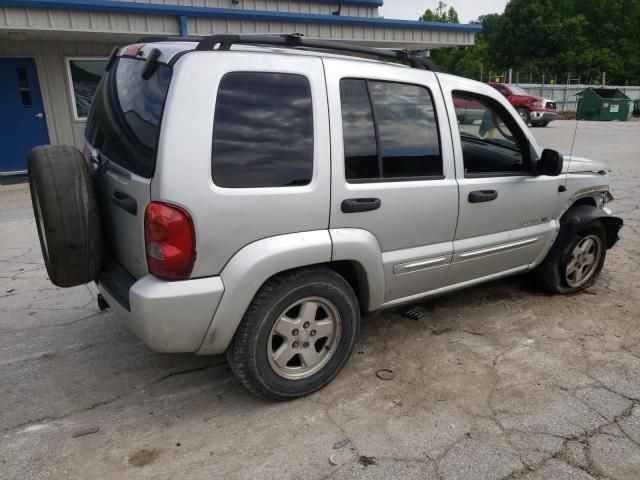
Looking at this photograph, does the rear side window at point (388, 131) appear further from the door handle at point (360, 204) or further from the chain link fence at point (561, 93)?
the chain link fence at point (561, 93)

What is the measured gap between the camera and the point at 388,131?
9.94ft

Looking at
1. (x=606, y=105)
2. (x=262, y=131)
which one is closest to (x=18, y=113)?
(x=262, y=131)

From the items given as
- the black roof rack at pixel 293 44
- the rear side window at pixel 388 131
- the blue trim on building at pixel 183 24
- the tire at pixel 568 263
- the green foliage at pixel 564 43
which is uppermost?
the green foliage at pixel 564 43

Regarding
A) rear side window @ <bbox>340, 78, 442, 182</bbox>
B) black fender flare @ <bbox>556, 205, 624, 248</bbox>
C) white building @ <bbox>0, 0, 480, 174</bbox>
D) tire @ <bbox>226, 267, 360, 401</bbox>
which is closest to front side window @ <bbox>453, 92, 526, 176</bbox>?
rear side window @ <bbox>340, 78, 442, 182</bbox>

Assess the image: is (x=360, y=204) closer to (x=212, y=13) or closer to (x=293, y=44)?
(x=293, y=44)

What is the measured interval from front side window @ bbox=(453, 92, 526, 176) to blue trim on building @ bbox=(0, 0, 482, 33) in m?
7.59

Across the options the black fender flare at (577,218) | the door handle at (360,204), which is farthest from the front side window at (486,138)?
the door handle at (360,204)

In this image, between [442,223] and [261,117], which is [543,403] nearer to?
[442,223]

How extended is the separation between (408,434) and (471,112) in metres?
2.17

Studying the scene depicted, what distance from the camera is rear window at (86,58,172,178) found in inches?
96.3

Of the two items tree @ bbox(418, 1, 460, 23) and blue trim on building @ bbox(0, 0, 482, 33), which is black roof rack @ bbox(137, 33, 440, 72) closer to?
blue trim on building @ bbox(0, 0, 482, 33)

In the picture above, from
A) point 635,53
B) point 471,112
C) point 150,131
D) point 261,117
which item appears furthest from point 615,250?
point 635,53

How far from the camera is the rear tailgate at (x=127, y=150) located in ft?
8.06

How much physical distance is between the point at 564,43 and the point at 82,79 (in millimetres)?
48136
